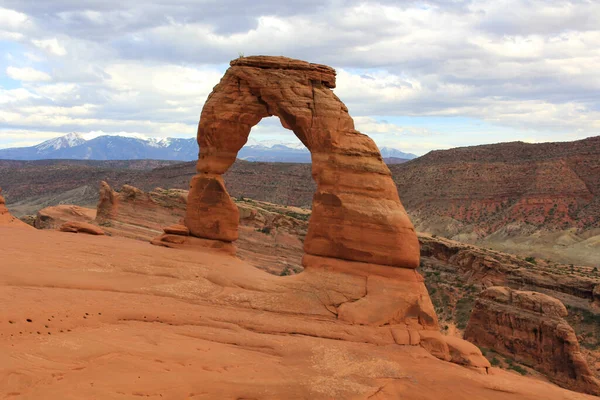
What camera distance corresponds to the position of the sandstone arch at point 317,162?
18188mm

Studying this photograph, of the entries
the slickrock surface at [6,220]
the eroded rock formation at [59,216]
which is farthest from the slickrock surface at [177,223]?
the slickrock surface at [6,220]

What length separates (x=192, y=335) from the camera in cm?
1391

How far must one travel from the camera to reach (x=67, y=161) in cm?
17550

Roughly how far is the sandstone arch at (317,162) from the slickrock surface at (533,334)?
37.3 ft

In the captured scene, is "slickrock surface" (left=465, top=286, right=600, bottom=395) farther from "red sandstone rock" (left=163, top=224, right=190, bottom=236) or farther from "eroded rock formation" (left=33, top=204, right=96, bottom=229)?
"eroded rock formation" (left=33, top=204, right=96, bottom=229)

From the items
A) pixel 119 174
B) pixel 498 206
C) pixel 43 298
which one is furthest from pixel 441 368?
pixel 119 174

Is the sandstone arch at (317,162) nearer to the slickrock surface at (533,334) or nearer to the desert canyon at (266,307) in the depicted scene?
the desert canyon at (266,307)

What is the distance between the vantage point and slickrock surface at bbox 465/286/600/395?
24.3 m

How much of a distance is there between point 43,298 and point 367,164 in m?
10.7

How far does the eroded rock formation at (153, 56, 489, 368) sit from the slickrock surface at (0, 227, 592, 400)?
146 millimetres

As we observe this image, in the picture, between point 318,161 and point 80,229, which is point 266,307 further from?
point 80,229

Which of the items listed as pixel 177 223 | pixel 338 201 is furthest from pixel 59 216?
pixel 338 201

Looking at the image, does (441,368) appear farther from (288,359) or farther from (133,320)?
(133,320)

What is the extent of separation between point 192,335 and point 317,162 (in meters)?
7.85
